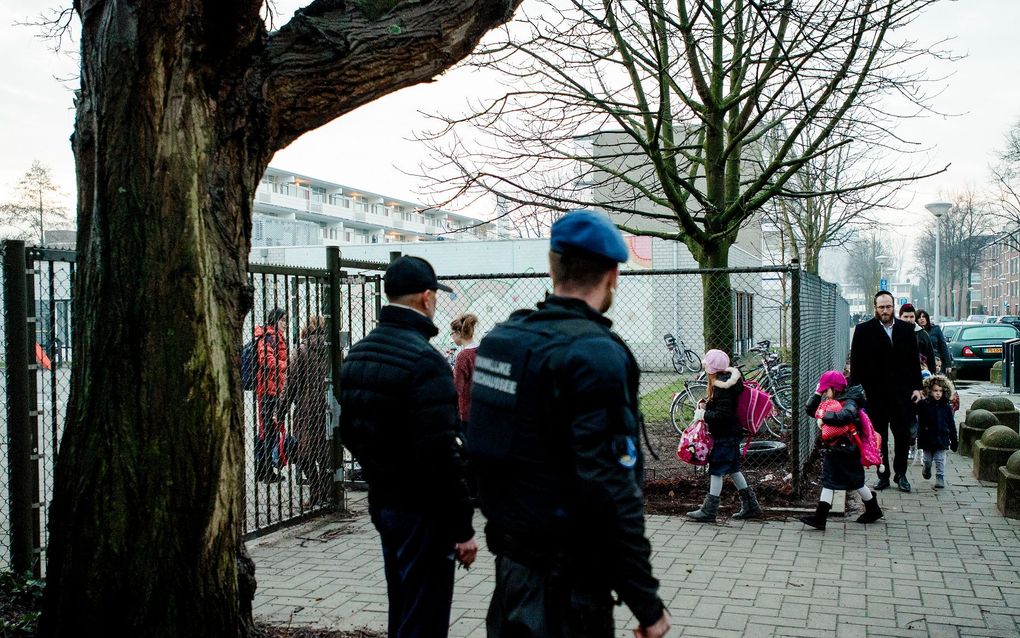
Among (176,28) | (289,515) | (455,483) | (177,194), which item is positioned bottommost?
(289,515)

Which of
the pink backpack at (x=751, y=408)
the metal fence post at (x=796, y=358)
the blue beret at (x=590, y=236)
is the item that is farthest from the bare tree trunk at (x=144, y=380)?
the metal fence post at (x=796, y=358)

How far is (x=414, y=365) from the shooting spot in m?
3.57

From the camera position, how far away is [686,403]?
42.2ft

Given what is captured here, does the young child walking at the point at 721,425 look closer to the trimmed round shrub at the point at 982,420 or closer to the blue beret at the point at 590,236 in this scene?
the trimmed round shrub at the point at 982,420

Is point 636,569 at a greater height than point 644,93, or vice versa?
point 644,93

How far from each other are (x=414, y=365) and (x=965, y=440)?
33.9ft

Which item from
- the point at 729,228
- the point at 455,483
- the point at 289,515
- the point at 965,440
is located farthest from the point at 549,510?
the point at 965,440

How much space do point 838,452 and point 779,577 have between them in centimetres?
180

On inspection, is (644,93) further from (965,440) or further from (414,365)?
(414,365)

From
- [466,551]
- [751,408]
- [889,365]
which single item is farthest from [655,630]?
[889,365]

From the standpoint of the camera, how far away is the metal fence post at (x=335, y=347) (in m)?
8.00

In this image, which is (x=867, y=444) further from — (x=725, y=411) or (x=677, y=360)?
(x=677, y=360)

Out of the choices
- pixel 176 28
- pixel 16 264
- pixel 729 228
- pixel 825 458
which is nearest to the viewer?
pixel 176 28

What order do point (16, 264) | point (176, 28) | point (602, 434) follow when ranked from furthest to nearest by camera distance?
point (16, 264) < point (176, 28) < point (602, 434)
